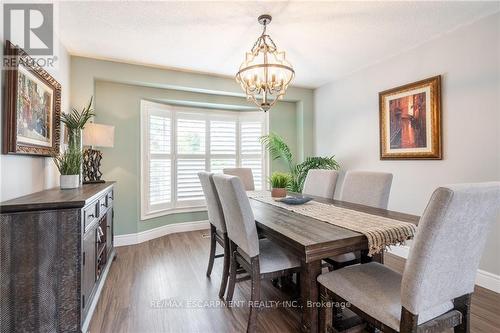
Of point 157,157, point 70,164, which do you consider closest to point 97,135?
point 70,164

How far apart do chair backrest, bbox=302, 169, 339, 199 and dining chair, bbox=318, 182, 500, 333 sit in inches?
57.6

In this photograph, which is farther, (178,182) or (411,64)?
(178,182)

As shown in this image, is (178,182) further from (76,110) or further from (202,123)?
(76,110)

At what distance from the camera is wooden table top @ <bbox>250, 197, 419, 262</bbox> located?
128cm

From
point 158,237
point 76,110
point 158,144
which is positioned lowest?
point 158,237

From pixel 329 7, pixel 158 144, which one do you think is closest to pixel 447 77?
pixel 329 7

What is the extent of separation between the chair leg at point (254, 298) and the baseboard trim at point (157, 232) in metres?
2.48

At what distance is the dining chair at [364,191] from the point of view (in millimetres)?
1954

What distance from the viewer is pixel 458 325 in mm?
1229

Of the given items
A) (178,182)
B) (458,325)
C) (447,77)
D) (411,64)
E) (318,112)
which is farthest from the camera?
(318,112)

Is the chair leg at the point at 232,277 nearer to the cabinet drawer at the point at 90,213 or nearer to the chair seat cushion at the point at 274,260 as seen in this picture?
the chair seat cushion at the point at 274,260

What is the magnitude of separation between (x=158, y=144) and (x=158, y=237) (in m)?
1.45

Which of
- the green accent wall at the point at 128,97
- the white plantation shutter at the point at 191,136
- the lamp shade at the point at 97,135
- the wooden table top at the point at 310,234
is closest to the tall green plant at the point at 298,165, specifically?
the green accent wall at the point at 128,97

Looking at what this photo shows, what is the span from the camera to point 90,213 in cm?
183
